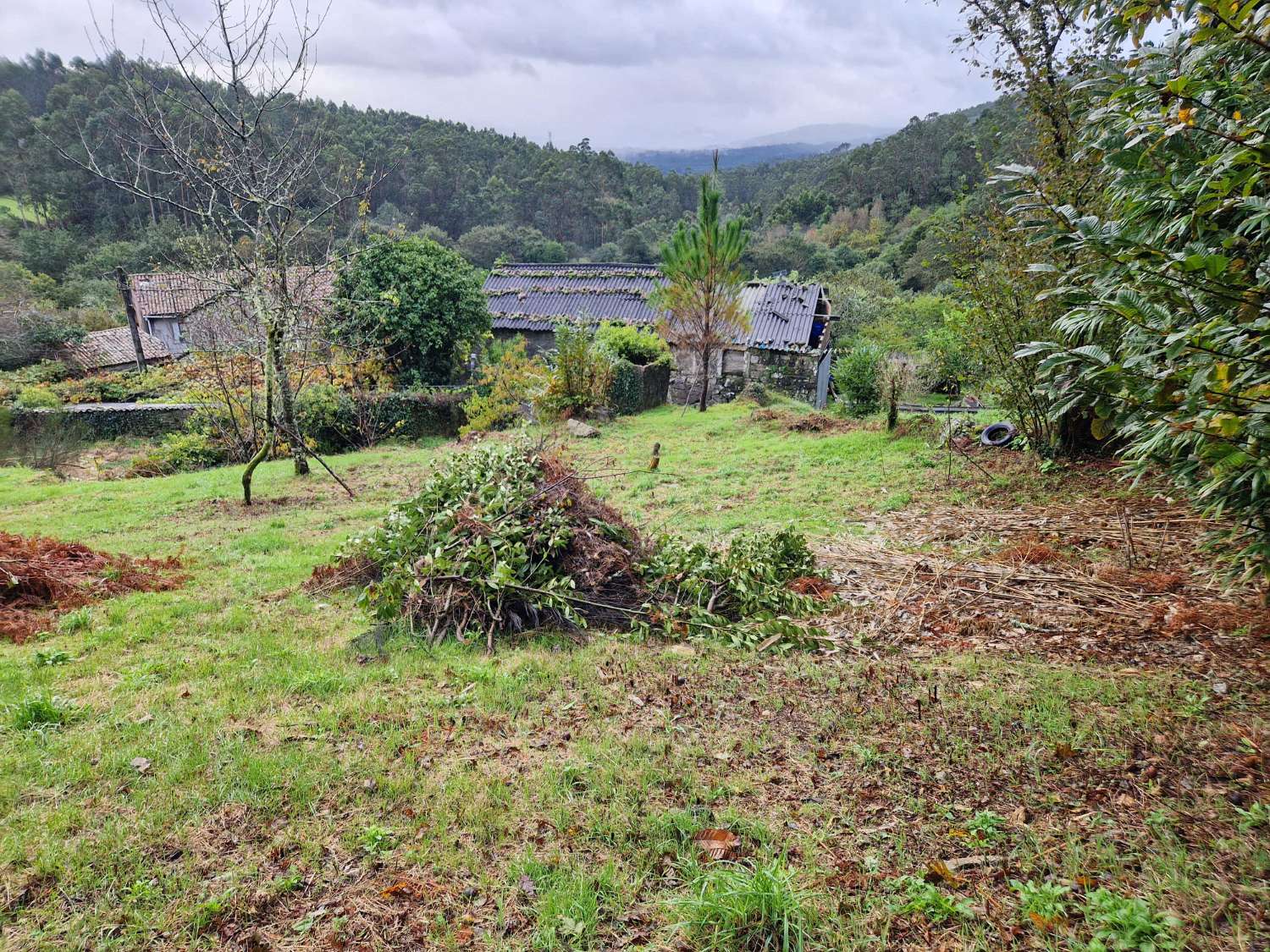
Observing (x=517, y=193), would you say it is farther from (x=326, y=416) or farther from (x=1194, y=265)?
(x=1194, y=265)

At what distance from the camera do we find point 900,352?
2473cm

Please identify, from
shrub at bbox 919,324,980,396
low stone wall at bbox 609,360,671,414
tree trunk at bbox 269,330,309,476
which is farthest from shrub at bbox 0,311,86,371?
shrub at bbox 919,324,980,396

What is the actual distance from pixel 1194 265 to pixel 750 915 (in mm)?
2766

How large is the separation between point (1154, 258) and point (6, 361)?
1283 inches

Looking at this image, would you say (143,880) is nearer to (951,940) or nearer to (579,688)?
(579,688)

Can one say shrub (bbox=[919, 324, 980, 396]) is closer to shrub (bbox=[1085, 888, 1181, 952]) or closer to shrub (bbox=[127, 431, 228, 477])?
shrub (bbox=[1085, 888, 1181, 952])

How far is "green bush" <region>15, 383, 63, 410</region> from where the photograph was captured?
1600 centimetres

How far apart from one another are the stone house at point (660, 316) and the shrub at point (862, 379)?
4.77m

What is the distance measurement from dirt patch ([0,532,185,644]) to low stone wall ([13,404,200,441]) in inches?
456

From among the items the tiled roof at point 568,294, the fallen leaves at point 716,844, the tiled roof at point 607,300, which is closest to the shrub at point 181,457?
the tiled roof at point 607,300

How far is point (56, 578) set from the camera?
495cm

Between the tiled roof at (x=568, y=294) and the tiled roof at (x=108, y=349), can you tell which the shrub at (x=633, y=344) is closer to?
the tiled roof at (x=568, y=294)

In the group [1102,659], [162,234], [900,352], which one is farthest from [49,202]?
[1102,659]

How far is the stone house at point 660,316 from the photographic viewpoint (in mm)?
21078
